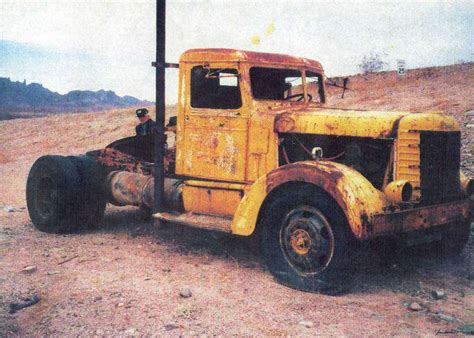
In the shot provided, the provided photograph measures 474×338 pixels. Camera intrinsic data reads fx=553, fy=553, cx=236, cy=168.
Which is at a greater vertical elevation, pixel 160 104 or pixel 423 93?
pixel 423 93

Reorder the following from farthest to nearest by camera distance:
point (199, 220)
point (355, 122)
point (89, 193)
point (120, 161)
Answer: point (120, 161)
point (89, 193)
point (199, 220)
point (355, 122)

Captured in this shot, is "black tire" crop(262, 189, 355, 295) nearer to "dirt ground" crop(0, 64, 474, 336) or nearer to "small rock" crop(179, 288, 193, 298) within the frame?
"dirt ground" crop(0, 64, 474, 336)

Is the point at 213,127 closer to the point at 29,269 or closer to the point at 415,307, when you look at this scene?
the point at 29,269

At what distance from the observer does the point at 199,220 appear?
5805mm

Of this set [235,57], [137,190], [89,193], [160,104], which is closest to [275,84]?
[235,57]

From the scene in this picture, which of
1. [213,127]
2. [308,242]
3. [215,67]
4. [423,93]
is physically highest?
[423,93]

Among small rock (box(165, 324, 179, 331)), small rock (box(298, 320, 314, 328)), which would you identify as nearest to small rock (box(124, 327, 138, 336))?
small rock (box(165, 324, 179, 331))

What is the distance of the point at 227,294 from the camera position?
484 cm

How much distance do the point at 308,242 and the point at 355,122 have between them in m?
1.20

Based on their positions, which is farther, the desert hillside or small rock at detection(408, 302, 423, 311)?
the desert hillside

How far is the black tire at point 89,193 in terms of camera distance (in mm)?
7242

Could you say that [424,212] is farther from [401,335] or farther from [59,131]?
[59,131]

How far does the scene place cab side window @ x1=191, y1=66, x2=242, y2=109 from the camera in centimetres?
577

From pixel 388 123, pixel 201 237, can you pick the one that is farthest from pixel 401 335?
pixel 201 237
